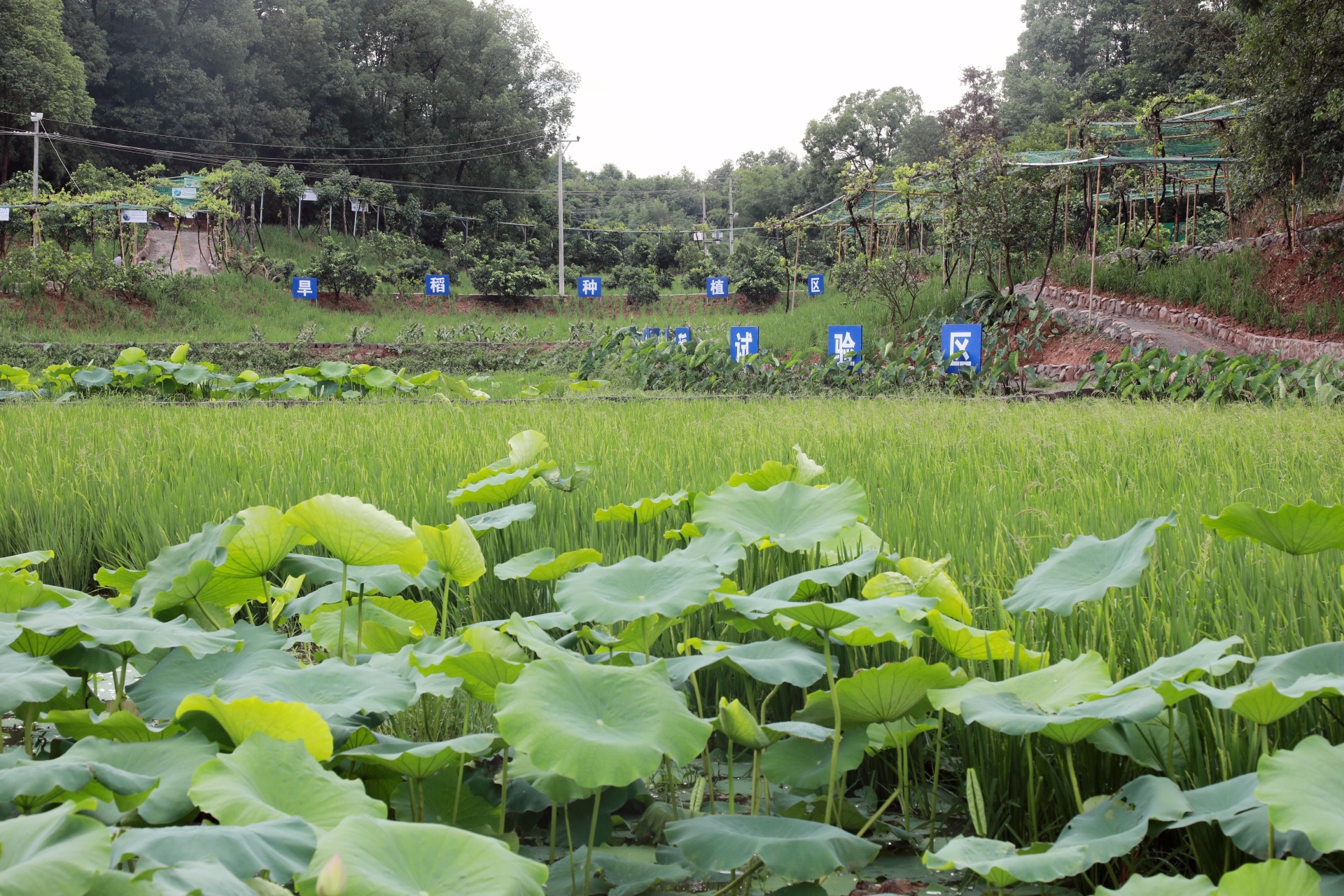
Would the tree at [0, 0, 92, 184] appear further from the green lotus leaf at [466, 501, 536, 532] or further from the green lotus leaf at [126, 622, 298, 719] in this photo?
the green lotus leaf at [126, 622, 298, 719]

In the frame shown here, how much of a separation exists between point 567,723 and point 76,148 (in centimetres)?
3538

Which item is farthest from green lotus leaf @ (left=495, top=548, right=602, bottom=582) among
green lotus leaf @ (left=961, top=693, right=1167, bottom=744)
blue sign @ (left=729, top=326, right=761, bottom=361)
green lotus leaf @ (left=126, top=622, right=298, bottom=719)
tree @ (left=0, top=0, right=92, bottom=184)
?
tree @ (left=0, top=0, right=92, bottom=184)

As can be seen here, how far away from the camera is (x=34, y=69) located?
25484 mm

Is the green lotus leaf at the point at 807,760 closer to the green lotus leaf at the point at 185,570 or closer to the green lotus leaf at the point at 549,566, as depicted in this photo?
the green lotus leaf at the point at 549,566

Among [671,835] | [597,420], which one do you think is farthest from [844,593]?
[597,420]

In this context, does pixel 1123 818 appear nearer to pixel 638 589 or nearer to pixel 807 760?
pixel 807 760

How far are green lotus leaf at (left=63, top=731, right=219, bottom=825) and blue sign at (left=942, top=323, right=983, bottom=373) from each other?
28.6ft

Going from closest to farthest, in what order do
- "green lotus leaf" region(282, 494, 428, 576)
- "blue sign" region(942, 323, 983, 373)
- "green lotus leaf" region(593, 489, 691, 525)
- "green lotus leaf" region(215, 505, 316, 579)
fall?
"green lotus leaf" region(282, 494, 428, 576) < "green lotus leaf" region(215, 505, 316, 579) < "green lotus leaf" region(593, 489, 691, 525) < "blue sign" region(942, 323, 983, 373)

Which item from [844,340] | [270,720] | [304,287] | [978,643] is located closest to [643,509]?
[978,643]

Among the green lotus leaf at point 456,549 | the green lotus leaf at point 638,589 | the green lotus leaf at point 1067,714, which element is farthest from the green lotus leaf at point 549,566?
the green lotus leaf at point 1067,714

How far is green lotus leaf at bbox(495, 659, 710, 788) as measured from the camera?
850mm

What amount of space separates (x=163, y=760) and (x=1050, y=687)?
40.0 inches

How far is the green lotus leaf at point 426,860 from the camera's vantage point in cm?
69

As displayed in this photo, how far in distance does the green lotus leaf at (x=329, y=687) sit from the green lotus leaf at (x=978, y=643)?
704 millimetres
